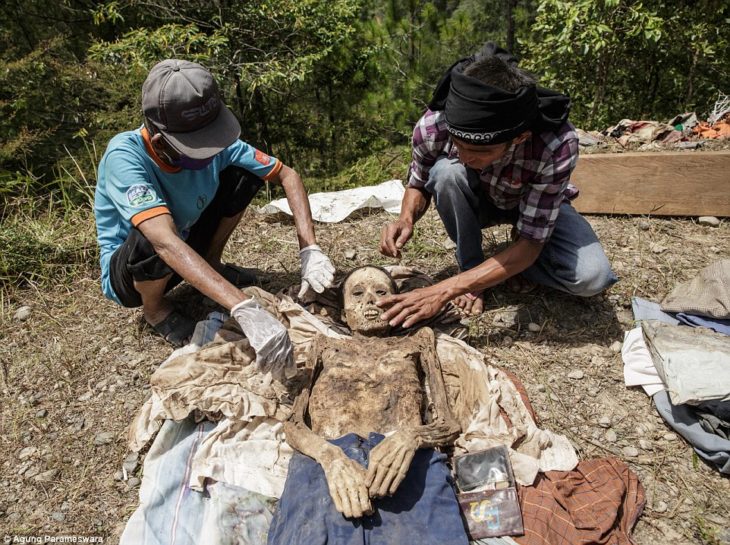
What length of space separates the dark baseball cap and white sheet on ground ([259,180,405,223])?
2058 millimetres

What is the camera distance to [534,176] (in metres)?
3.24

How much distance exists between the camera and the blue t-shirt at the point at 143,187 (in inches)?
117

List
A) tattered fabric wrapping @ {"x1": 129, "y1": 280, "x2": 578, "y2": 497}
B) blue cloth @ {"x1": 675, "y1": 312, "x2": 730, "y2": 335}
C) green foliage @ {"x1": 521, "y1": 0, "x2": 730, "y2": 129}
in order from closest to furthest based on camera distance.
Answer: tattered fabric wrapping @ {"x1": 129, "y1": 280, "x2": 578, "y2": 497} → blue cloth @ {"x1": 675, "y1": 312, "x2": 730, "y2": 335} → green foliage @ {"x1": 521, "y1": 0, "x2": 730, "y2": 129}

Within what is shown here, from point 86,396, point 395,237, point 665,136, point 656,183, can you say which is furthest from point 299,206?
point 665,136

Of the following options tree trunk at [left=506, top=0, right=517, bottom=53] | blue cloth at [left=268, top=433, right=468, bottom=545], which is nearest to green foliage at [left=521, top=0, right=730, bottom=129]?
tree trunk at [left=506, top=0, right=517, bottom=53]

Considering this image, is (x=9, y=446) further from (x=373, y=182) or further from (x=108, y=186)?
(x=373, y=182)

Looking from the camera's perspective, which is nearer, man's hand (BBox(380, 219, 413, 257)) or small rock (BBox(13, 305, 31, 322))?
man's hand (BBox(380, 219, 413, 257))

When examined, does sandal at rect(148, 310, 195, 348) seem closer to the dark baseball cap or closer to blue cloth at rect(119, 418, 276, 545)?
blue cloth at rect(119, 418, 276, 545)

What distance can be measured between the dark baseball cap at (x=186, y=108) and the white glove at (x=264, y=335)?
0.93 metres

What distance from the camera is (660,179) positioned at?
463cm

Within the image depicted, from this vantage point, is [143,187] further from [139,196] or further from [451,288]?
[451,288]

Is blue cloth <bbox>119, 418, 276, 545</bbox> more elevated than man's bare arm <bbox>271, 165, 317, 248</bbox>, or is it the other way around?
man's bare arm <bbox>271, 165, 317, 248</bbox>

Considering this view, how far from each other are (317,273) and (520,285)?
165cm

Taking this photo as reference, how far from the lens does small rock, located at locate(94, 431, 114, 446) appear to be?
309cm
